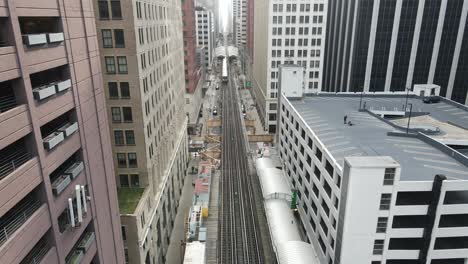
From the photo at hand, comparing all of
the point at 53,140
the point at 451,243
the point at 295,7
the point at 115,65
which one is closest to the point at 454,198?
the point at 451,243

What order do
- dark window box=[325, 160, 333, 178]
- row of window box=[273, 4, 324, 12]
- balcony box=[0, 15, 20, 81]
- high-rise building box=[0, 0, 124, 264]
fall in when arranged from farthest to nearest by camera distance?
1. row of window box=[273, 4, 324, 12]
2. dark window box=[325, 160, 333, 178]
3. high-rise building box=[0, 0, 124, 264]
4. balcony box=[0, 15, 20, 81]

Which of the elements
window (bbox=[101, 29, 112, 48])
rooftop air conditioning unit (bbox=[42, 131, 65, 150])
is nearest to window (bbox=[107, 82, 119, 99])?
window (bbox=[101, 29, 112, 48])

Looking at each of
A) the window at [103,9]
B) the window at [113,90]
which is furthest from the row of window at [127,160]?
the window at [103,9]

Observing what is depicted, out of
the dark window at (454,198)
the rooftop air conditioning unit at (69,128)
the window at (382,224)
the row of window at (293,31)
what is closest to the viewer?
the rooftop air conditioning unit at (69,128)

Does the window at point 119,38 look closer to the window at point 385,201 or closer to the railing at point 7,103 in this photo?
the railing at point 7,103

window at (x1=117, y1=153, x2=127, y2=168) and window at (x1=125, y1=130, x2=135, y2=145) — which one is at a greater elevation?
window at (x1=125, y1=130, x2=135, y2=145)

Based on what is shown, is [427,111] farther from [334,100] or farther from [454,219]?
[454,219]

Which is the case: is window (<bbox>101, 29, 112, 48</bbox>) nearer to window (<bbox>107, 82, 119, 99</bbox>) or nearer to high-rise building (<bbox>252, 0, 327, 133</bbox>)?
window (<bbox>107, 82, 119, 99</bbox>)

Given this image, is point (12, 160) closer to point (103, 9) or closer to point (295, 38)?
point (103, 9)
